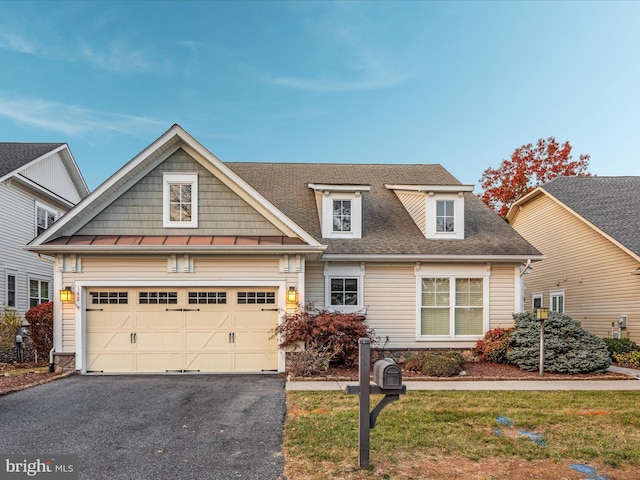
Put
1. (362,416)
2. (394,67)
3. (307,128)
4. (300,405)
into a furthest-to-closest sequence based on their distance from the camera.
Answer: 1. (307,128)
2. (394,67)
3. (300,405)
4. (362,416)

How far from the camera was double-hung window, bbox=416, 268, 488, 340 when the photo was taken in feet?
41.7

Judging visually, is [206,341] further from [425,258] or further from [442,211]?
[442,211]

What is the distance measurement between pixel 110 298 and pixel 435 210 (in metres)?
9.38

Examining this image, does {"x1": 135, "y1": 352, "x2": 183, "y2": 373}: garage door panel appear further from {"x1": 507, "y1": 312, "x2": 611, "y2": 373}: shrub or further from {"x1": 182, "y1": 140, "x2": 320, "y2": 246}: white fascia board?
{"x1": 507, "y1": 312, "x2": 611, "y2": 373}: shrub

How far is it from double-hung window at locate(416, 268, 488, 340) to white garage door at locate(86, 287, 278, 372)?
4429 mm

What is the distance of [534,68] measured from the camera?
790 inches

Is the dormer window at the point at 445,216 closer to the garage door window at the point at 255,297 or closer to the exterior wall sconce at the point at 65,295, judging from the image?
the garage door window at the point at 255,297

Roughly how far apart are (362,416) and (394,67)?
66.2 ft

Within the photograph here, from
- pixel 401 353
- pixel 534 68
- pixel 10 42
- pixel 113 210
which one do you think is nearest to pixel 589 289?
pixel 401 353

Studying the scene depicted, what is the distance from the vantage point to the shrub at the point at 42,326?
39.8 ft

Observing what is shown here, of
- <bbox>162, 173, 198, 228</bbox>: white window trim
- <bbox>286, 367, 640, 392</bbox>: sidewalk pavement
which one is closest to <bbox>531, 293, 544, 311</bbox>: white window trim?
<bbox>286, 367, 640, 392</bbox>: sidewalk pavement

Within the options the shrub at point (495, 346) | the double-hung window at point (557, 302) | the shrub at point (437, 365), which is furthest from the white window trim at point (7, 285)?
the double-hung window at point (557, 302)

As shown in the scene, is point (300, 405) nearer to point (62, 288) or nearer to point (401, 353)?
point (401, 353)

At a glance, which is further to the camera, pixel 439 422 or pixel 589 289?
pixel 589 289
